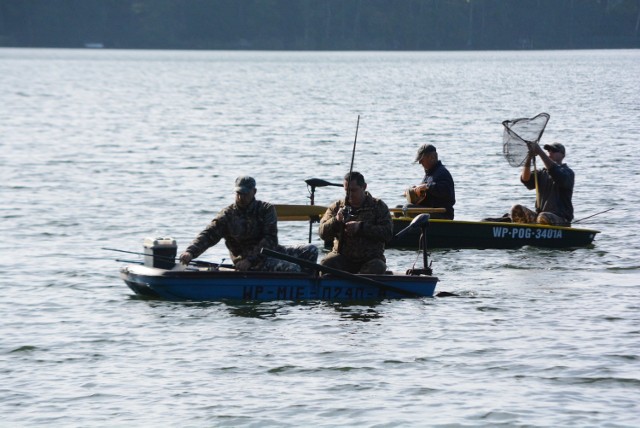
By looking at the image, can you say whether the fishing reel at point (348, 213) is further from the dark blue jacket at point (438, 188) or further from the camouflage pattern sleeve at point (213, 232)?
the dark blue jacket at point (438, 188)

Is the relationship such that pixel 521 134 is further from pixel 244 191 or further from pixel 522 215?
pixel 244 191

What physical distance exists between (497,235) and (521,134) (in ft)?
5.63

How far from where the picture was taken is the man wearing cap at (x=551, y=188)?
21.8 meters

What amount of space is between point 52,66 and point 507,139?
150622 mm

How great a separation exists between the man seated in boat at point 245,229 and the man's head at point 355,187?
0.98 meters

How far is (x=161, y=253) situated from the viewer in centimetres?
1730

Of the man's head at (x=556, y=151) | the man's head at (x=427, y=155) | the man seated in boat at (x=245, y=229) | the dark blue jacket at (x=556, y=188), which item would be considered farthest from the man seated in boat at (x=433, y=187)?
the man seated in boat at (x=245, y=229)

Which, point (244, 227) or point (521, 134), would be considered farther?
point (521, 134)

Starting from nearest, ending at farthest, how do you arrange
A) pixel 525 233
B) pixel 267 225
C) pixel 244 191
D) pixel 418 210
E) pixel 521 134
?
pixel 244 191 → pixel 267 225 → pixel 418 210 → pixel 521 134 → pixel 525 233

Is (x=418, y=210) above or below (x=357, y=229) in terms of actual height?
above

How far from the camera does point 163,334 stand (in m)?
16.4

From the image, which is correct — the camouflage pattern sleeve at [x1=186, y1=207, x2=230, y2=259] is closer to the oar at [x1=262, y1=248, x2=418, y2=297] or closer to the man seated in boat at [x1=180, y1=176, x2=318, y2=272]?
the man seated in boat at [x1=180, y1=176, x2=318, y2=272]

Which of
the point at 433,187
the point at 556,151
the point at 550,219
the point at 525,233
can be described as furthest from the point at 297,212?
the point at 556,151

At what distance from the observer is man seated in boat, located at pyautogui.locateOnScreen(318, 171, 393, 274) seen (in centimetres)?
1719
